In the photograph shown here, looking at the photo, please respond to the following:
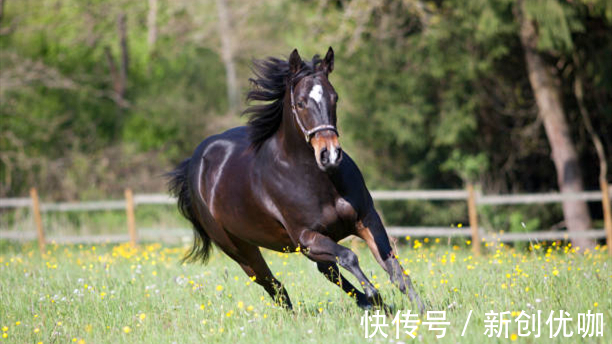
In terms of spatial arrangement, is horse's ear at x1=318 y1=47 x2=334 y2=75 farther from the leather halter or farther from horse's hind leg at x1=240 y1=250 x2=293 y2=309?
horse's hind leg at x1=240 y1=250 x2=293 y2=309

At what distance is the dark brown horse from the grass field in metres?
0.38

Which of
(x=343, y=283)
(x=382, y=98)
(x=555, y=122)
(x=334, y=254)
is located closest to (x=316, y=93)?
(x=334, y=254)

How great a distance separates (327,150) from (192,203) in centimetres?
303

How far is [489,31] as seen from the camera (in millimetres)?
15555

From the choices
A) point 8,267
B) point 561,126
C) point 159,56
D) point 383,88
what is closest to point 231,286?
point 8,267

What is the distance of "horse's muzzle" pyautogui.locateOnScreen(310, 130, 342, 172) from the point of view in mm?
4848

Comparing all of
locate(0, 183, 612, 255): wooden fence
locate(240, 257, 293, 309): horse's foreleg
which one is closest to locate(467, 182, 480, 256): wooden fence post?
locate(0, 183, 612, 255): wooden fence

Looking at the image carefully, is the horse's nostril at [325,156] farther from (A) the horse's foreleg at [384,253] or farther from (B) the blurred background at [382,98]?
(B) the blurred background at [382,98]

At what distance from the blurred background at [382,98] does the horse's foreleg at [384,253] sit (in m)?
6.24

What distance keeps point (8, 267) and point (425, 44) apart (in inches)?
488

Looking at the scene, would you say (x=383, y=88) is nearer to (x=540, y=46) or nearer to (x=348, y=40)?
(x=348, y=40)

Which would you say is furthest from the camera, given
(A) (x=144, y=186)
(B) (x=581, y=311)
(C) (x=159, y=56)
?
(C) (x=159, y=56)

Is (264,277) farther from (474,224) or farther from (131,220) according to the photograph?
(131,220)

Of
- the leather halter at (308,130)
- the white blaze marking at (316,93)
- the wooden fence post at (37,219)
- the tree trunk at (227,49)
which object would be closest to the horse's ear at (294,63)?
the leather halter at (308,130)
